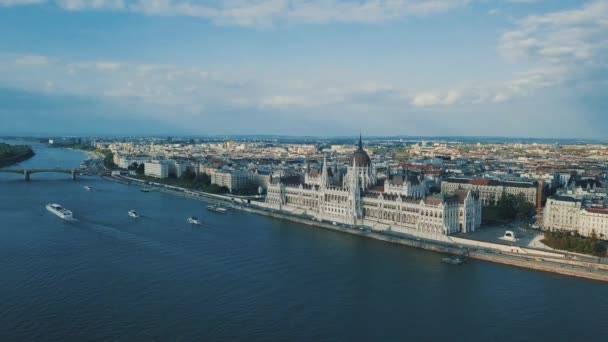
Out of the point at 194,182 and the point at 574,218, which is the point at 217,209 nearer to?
the point at 194,182

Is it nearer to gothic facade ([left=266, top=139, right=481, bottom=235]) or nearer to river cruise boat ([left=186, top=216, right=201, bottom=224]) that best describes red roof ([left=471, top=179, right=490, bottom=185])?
gothic facade ([left=266, top=139, right=481, bottom=235])

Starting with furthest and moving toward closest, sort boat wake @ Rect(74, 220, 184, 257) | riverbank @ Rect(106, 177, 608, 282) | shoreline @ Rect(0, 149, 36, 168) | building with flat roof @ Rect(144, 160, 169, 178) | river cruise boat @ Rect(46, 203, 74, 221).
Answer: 1. shoreline @ Rect(0, 149, 36, 168)
2. building with flat roof @ Rect(144, 160, 169, 178)
3. river cruise boat @ Rect(46, 203, 74, 221)
4. boat wake @ Rect(74, 220, 184, 257)
5. riverbank @ Rect(106, 177, 608, 282)

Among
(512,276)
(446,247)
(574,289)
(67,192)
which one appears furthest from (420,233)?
(67,192)

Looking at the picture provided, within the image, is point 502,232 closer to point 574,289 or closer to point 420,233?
point 420,233

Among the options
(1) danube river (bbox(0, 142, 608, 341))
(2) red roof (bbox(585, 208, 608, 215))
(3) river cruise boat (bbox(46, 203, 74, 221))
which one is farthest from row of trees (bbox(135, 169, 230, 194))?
(2) red roof (bbox(585, 208, 608, 215))

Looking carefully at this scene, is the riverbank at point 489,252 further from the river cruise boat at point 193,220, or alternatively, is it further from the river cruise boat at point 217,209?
the river cruise boat at point 193,220
